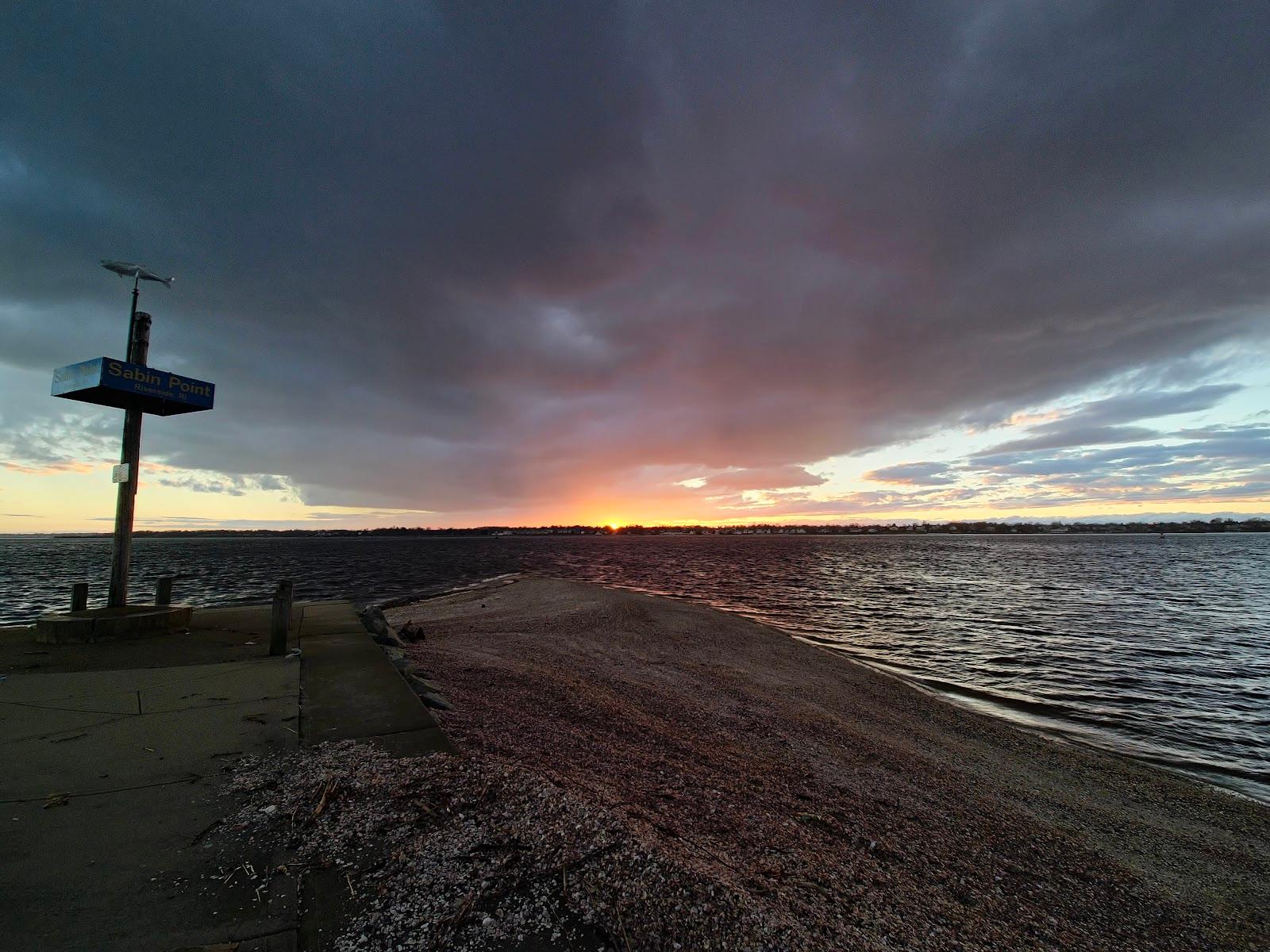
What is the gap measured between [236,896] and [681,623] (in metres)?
17.8

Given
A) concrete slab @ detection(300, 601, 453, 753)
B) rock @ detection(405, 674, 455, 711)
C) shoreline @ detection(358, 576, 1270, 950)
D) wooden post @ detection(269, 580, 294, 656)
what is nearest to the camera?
shoreline @ detection(358, 576, 1270, 950)

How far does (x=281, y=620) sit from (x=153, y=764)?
4527 millimetres

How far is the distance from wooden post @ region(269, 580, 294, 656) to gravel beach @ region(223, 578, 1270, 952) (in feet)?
8.10

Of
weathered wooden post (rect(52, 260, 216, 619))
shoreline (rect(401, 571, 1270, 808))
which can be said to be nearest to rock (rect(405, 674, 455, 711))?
weathered wooden post (rect(52, 260, 216, 619))

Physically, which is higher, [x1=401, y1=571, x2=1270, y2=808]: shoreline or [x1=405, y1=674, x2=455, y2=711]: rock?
[x1=405, y1=674, x2=455, y2=711]: rock

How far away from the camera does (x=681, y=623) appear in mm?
20094

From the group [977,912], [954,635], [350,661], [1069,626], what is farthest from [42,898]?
[1069,626]

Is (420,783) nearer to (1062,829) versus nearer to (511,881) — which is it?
(511,881)

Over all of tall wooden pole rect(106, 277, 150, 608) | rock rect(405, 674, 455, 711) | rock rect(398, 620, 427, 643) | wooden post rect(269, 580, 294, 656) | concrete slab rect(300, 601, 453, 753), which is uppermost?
tall wooden pole rect(106, 277, 150, 608)

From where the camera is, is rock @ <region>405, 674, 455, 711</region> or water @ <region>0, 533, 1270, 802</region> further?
water @ <region>0, 533, 1270, 802</region>

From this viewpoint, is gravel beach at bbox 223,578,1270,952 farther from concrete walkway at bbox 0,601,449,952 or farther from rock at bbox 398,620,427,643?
rock at bbox 398,620,427,643

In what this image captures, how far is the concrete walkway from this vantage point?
115 inches

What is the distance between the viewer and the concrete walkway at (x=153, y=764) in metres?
2.92

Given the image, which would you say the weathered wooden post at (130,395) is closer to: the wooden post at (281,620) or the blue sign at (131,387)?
the blue sign at (131,387)
